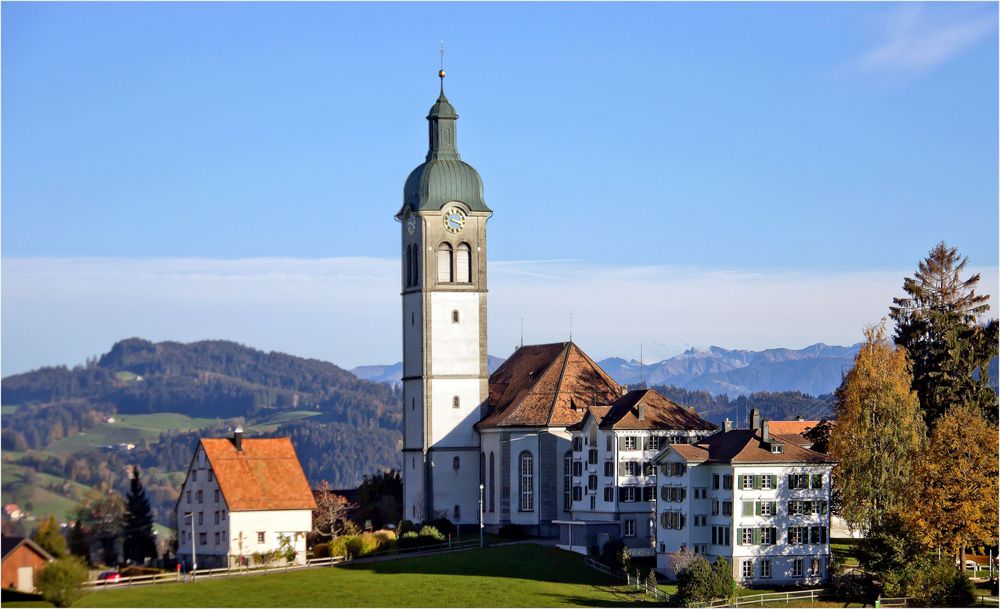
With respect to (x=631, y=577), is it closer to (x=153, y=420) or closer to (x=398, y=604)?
(x=398, y=604)

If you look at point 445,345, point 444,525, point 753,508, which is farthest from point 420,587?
point 445,345

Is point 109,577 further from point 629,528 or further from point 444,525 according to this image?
point 444,525

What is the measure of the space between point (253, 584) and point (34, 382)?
82.2 feet

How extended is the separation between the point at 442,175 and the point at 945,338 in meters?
32.2

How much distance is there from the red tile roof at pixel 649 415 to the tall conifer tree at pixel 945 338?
475 inches

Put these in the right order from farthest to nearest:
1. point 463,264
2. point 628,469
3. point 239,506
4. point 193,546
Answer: point 463,264
point 628,469
point 239,506
point 193,546

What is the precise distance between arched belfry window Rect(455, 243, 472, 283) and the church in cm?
6

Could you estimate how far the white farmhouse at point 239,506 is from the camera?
9312cm

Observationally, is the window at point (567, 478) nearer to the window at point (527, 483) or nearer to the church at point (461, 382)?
the church at point (461, 382)

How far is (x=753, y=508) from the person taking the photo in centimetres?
9181

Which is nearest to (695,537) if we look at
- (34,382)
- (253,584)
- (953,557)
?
(953,557)

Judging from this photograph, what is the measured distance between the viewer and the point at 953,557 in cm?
9106

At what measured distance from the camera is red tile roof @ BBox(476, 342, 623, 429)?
108312 mm

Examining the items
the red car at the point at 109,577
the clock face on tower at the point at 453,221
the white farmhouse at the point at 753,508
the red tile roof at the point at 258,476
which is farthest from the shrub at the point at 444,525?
the red car at the point at 109,577
